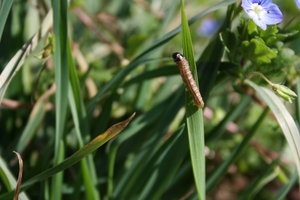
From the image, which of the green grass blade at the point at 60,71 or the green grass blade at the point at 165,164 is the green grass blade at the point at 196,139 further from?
the green grass blade at the point at 60,71

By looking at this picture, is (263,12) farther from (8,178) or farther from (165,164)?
(8,178)

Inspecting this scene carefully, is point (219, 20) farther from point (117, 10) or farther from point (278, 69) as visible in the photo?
point (278, 69)

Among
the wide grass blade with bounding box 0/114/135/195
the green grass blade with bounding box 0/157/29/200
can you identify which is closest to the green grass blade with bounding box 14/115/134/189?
the wide grass blade with bounding box 0/114/135/195

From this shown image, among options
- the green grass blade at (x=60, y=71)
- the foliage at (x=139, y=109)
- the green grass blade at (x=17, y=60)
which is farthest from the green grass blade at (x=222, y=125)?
the green grass blade at (x=17, y=60)

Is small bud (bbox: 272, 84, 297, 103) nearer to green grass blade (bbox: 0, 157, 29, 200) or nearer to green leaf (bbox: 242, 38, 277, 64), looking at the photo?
→ green leaf (bbox: 242, 38, 277, 64)

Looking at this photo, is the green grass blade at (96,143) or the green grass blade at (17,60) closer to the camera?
the green grass blade at (96,143)
